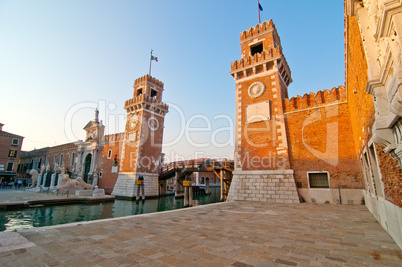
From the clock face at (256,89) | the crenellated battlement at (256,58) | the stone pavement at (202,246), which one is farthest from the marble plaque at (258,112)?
the stone pavement at (202,246)

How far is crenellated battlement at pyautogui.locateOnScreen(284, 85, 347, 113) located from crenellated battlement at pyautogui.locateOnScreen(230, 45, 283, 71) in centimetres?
367

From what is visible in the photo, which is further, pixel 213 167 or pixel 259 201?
pixel 213 167

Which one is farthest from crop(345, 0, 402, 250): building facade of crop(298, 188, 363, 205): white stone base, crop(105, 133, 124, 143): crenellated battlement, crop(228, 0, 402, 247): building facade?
crop(105, 133, 124, 143): crenellated battlement

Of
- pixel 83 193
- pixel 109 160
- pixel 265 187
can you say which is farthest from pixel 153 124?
pixel 265 187

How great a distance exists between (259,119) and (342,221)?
29.2 ft

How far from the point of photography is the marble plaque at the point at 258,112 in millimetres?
14008

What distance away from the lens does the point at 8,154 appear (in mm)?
35438

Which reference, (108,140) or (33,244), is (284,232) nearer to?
(33,244)

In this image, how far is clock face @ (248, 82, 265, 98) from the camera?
14.7 metres

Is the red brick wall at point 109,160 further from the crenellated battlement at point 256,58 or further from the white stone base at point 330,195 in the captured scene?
the white stone base at point 330,195

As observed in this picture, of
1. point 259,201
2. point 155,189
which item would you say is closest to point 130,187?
point 155,189

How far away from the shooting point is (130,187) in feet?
75.4

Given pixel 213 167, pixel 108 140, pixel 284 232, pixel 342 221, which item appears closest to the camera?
pixel 284 232

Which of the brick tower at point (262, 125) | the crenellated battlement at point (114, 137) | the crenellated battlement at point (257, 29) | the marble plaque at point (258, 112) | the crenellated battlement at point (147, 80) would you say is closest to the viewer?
the brick tower at point (262, 125)
